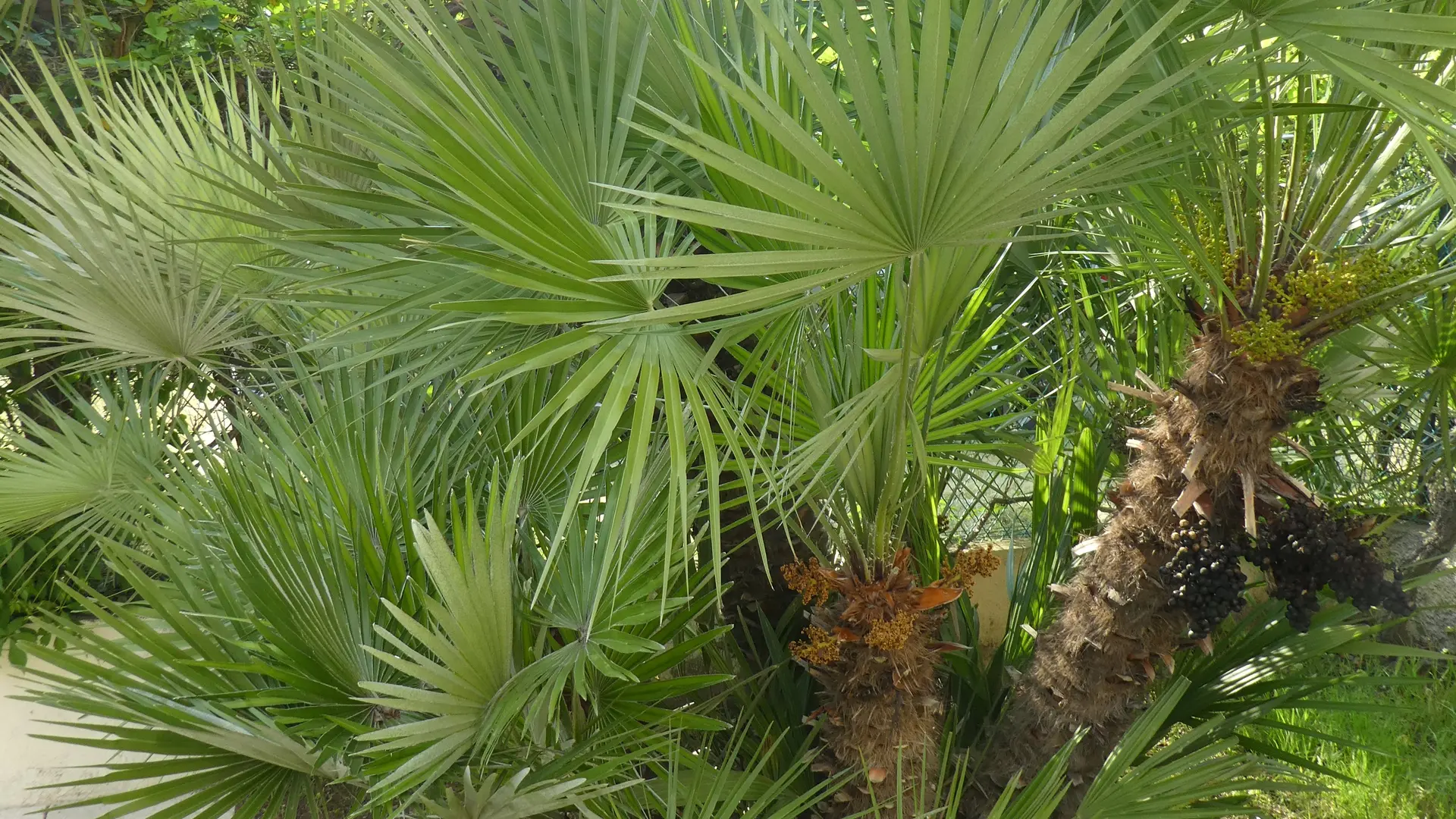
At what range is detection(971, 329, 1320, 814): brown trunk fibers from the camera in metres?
1.08

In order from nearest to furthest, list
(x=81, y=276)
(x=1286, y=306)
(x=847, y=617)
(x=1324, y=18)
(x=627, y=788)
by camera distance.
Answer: (x=1324, y=18), (x=1286, y=306), (x=847, y=617), (x=627, y=788), (x=81, y=276)

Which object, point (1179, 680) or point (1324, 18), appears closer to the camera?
point (1324, 18)

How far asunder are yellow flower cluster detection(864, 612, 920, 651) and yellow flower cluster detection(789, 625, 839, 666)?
0.14 ft

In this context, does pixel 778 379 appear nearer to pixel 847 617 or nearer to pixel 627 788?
pixel 847 617

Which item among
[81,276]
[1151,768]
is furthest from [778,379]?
[81,276]

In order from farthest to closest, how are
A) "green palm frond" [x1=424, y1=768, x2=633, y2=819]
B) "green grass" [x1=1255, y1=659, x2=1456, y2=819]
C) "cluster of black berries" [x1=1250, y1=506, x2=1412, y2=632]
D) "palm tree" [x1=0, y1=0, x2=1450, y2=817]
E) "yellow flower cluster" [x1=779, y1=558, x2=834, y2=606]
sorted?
"green grass" [x1=1255, y1=659, x2=1456, y2=819]
"yellow flower cluster" [x1=779, y1=558, x2=834, y2=606]
"cluster of black berries" [x1=1250, y1=506, x2=1412, y2=632]
"green palm frond" [x1=424, y1=768, x2=633, y2=819]
"palm tree" [x1=0, y1=0, x2=1450, y2=817]

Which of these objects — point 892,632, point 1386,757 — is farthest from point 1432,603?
point 892,632

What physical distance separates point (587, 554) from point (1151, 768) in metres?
0.70

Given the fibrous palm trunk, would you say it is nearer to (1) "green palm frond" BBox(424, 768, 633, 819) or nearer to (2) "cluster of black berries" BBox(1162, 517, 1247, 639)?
(2) "cluster of black berries" BBox(1162, 517, 1247, 639)

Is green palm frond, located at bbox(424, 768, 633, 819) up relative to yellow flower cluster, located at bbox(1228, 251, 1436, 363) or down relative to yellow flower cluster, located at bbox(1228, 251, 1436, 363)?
down

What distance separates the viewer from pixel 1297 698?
1340 millimetres

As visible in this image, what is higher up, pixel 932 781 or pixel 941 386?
pixel 941 386

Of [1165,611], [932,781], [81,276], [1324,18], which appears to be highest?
[81,276]

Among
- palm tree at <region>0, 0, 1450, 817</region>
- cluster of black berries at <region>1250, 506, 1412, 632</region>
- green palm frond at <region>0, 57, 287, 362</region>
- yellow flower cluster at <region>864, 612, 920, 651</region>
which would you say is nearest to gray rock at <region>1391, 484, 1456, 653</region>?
palm tree at <region>0, 0, 1450, 817</region>
